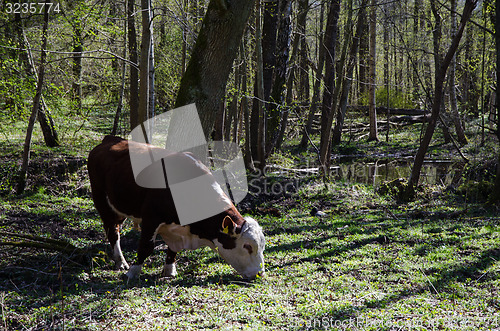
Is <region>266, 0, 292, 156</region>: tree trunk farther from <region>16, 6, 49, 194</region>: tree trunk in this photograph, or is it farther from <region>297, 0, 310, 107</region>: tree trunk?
<region>16, 6, 49, 194</region>: tree trunk

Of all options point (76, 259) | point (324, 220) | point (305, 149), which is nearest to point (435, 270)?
point (324, 220)

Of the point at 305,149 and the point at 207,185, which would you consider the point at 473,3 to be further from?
the point at 305,149

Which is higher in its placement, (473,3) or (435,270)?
(473,3)

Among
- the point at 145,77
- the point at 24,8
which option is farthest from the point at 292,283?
the point at 24,8

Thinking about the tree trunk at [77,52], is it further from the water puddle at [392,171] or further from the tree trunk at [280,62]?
the water puddle at [392,171]

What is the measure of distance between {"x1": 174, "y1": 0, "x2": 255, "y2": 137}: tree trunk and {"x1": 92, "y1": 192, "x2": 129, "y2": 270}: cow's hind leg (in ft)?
5.51

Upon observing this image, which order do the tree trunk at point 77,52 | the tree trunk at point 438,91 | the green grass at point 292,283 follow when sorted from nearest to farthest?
the green grass at point 292,283, the tree trunk at point 77,52, the tree trunk at point 438,91

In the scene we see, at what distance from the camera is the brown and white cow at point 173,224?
5.79 metres

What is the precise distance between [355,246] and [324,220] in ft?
6.35

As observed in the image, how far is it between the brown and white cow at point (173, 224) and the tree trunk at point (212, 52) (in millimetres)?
1361

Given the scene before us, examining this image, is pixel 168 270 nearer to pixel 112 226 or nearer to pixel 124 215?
pixel 124 215

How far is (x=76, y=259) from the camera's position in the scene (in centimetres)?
627

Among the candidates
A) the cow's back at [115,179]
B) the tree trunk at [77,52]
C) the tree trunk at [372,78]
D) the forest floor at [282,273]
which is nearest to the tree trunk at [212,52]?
the cow's back at [115,179]

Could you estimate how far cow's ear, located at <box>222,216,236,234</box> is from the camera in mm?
5703
